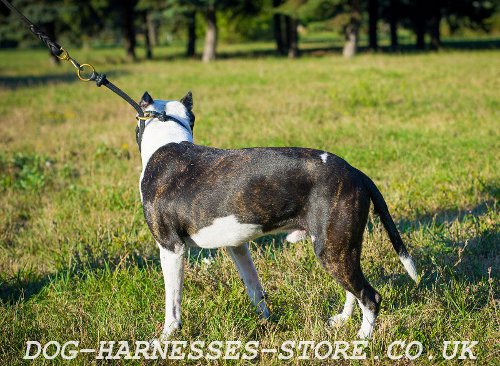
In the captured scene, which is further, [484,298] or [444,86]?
[444,86]

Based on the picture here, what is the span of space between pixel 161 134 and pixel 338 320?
1.84 metres

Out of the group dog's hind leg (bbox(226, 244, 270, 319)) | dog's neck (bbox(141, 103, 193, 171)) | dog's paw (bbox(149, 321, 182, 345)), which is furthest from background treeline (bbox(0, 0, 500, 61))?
dog's paw (bbox(149, 321, 182, 345))

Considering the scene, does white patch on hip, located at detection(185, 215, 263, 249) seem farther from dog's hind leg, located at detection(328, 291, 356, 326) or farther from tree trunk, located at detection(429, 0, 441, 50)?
tree trunk, located at detection(429, 0, 441, 50)

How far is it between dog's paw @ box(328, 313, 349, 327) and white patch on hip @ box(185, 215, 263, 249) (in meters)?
0.88

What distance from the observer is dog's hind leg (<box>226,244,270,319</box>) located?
4051mm

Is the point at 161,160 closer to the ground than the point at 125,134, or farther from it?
farther from it

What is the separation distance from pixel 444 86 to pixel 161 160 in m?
13.3

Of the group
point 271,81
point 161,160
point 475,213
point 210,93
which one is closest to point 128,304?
point 161,160

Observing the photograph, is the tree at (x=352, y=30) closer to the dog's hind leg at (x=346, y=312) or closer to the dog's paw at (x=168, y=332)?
the dog's hind leg at (x=346, y=312)

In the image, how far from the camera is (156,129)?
401 cm

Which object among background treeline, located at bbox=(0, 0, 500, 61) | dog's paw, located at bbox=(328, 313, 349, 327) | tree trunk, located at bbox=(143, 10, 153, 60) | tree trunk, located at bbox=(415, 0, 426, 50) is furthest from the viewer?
tree trunk, located at bbox=(143, 10, 153, 60)

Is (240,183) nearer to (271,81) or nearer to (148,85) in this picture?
(271,81)

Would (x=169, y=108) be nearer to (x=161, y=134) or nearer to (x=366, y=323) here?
(x=161, y=134)

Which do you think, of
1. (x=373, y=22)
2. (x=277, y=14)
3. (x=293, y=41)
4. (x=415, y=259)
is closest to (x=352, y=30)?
(x=293, y=41)
